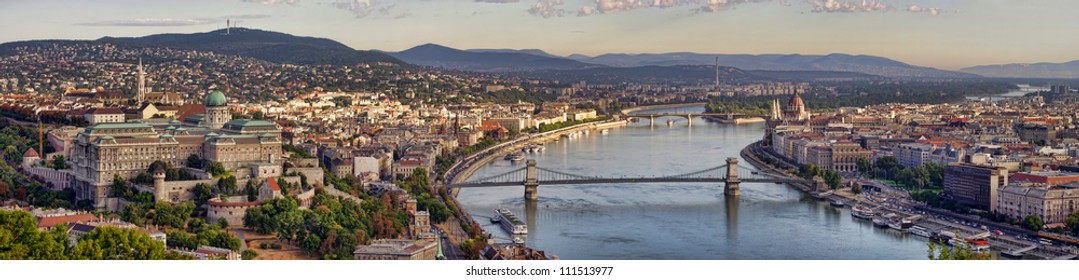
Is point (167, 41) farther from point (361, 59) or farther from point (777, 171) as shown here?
point (777, 171)

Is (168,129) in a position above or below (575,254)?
above

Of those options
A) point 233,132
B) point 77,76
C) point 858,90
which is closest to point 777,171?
point 233,132

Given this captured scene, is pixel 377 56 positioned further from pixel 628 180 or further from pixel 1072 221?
pixel 1072 221

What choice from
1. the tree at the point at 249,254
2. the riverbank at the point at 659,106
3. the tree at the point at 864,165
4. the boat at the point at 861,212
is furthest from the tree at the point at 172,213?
the riverbank at the point at 659,106

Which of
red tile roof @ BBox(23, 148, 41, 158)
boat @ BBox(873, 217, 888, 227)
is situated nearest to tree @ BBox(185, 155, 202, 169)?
red tile roof @ BBox(23, 148, 41, 158)

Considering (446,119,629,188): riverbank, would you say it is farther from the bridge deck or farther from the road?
the road

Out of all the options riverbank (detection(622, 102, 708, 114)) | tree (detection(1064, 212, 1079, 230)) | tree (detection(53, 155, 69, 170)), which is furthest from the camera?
riverbank (detection(622, 102, 708, 114))
